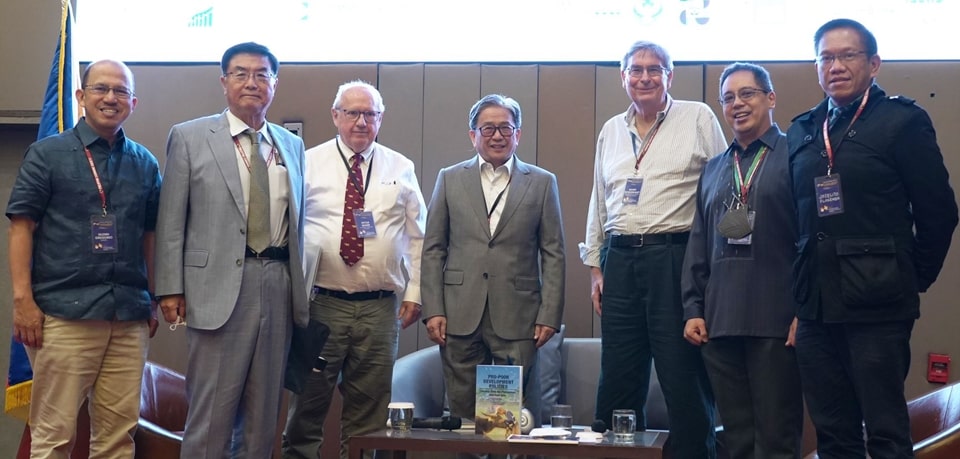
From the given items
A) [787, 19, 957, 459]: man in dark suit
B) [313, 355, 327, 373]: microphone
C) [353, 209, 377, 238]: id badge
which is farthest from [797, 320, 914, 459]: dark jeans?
[313, 355, 327, 373]: microphone

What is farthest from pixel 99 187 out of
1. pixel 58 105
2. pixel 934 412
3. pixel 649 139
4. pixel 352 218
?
pixel 934 412

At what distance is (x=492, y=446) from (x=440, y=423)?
1.02 ft

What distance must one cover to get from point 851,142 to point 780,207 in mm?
342

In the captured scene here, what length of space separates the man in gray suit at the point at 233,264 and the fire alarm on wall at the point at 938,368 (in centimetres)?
322

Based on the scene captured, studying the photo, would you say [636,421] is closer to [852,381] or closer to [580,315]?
[852,381]

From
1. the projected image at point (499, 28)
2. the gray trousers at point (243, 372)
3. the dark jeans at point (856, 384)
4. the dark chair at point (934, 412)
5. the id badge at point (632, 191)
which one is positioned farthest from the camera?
the projected image at point (499, 28)

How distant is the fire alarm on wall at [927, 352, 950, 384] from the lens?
14.9 ft

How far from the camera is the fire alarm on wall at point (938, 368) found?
14.9 feet

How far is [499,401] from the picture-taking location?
3.08 m

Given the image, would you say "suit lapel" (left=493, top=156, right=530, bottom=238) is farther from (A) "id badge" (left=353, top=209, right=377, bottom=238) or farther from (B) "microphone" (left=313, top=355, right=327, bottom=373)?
(B) "microphone" (left=313, top=355, right=327, bottom=373)

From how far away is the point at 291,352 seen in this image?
340 centimetres

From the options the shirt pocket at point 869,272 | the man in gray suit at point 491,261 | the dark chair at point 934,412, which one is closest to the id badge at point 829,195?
the shirt pocket at point 869,272

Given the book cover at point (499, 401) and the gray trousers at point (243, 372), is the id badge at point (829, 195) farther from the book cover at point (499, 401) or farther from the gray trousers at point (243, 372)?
the gray trousers at point (243, 372)

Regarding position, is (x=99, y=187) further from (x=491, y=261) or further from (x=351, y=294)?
(x=491, y=261)
